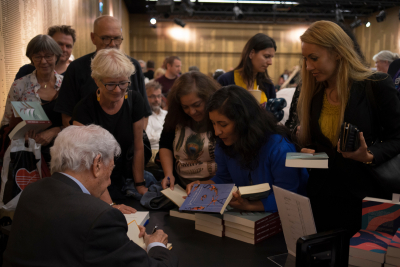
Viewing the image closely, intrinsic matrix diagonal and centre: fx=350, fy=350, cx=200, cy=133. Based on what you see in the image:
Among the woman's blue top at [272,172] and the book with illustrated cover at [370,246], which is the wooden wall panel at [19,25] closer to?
the woman's blue top at [272,172]

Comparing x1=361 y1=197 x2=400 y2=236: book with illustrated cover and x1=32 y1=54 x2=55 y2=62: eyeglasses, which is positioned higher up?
x1=32 y1=54 x2=55 y2=62: eyeglasses

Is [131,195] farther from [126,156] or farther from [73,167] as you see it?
[73,167]

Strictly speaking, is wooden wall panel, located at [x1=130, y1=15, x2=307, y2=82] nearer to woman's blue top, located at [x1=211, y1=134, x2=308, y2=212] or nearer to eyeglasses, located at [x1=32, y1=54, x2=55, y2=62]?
eyeglasses, located at [x1=32, y1=54, x2=55, y2=62]

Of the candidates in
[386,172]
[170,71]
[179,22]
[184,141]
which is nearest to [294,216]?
[386,172]

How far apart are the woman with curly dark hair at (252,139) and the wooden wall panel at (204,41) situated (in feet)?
38.3

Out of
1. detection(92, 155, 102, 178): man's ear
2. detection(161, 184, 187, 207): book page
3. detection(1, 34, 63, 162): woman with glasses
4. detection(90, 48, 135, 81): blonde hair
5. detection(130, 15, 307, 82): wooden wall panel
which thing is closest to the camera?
detection(92, 155, 102, 178): man's ear

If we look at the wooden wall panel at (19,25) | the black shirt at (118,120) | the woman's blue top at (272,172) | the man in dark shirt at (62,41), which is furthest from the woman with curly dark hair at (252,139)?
the man in dark shirt at (62,41)

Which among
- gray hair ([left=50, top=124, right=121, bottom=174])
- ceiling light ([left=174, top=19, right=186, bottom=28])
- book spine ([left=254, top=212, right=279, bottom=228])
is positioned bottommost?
book spine ([left=254, top=212, right=279, bottom=228])

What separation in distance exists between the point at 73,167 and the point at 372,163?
114 cm

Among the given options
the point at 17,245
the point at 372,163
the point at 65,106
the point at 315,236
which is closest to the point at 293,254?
the point at 315,236

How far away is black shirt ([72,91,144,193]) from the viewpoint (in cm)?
199

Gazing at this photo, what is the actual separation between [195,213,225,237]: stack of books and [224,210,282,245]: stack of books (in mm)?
26

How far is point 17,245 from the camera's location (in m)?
1.05

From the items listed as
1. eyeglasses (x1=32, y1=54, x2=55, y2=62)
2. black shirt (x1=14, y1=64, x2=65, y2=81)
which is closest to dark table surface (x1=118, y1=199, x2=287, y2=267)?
eyeglasses (x1=32, y1=54, x2=55, y2=62)
